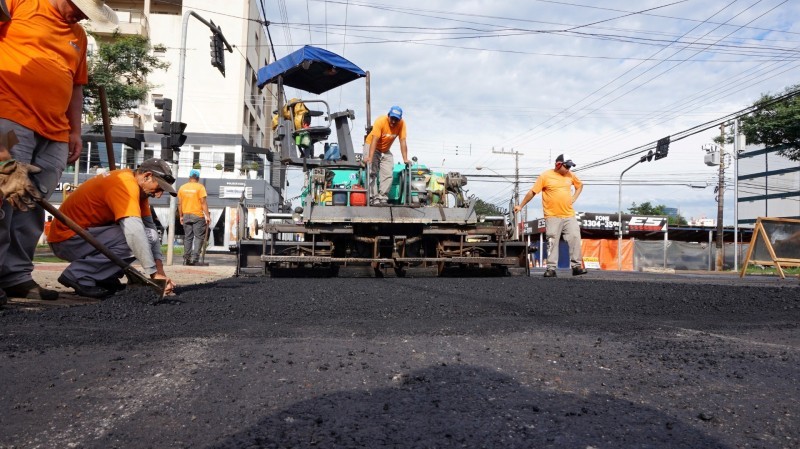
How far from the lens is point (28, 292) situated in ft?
15.2

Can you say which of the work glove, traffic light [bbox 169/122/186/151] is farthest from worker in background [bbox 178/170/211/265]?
the work glove

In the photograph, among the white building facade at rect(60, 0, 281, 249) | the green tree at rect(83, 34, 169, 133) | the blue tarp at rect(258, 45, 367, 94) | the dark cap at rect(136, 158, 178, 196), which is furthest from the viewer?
the white building facade at rect(60, 0, 281, 249)

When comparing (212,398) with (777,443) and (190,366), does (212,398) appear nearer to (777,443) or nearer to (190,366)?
(190,366)

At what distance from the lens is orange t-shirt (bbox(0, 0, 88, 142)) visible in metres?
4.06

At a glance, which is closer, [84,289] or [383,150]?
[84,289]

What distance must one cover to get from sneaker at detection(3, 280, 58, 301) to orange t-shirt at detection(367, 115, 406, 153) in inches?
197

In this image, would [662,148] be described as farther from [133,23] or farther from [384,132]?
[133,23]

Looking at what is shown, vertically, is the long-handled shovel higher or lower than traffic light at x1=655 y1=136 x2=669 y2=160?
lower

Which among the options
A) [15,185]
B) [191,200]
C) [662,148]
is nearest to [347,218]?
[191,200]

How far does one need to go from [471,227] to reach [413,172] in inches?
56.8

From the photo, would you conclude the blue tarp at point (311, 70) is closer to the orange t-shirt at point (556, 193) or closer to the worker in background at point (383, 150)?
the worker in background at point (383, 150)

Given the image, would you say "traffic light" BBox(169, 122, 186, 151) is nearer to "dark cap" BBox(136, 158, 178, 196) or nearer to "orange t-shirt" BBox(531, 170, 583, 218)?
"orange t-shirt" BBox(531, 170, 583, 218)

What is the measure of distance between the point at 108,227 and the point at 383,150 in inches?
175

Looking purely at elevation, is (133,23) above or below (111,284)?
above
